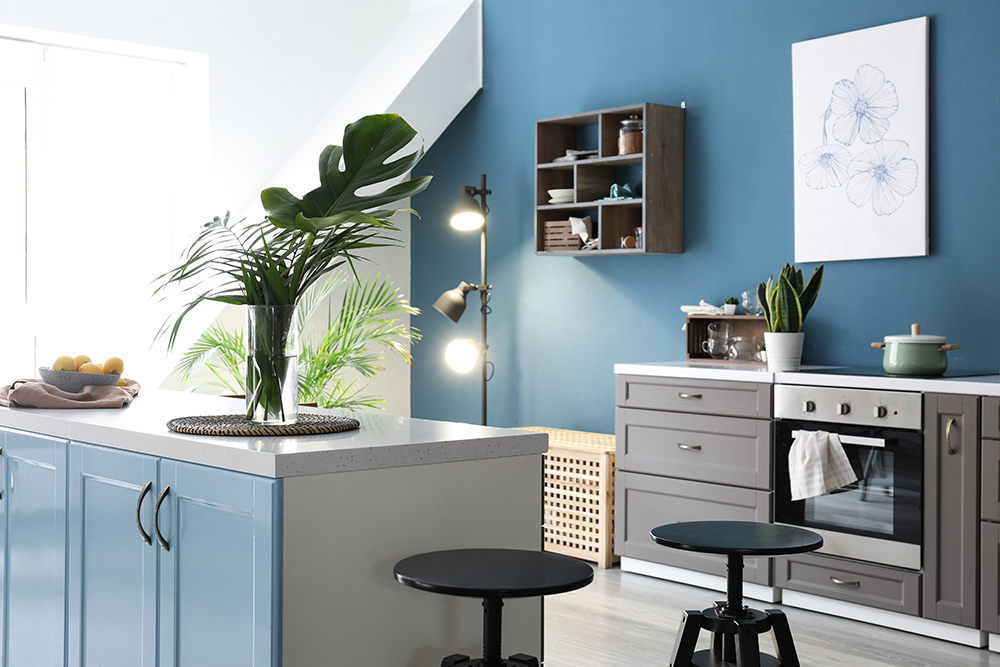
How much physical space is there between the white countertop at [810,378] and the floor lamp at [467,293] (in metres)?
1.22

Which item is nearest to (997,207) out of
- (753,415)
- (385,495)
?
(753,415)

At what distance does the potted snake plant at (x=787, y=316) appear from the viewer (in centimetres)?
431

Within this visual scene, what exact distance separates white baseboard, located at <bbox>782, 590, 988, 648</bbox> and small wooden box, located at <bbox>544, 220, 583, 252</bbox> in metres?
2.04

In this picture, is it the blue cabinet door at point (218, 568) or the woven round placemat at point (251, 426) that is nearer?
the blue cabinet door at point (218, 568)

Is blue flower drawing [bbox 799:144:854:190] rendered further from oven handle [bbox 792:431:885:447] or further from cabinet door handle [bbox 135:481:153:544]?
cabinet door handle [bbox 135:481:153:544]

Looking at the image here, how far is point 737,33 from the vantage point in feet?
16.3

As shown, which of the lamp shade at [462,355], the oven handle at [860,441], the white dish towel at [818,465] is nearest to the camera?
the oven handle at [860,441]

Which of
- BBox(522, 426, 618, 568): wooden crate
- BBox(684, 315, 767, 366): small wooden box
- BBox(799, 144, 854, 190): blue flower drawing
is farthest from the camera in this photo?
BBox(522, 426, 618, 568): wooden crate

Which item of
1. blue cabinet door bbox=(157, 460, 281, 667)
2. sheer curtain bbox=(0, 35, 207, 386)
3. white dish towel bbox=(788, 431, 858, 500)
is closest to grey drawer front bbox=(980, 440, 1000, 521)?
white dish towel bbox=(788, 431, 858, 500)

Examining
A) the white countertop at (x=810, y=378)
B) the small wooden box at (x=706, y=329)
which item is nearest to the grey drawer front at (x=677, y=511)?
the white countertop at (x=810, y=378)

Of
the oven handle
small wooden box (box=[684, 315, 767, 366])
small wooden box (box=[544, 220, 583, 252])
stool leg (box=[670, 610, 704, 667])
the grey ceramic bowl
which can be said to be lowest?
stool leg (box=[670, 610, 704, 667])

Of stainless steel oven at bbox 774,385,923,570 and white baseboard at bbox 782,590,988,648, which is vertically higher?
stainless steel oven at bbox 774,385,923,570

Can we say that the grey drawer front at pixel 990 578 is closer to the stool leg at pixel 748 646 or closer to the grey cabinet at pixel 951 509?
the grey cabinet at pixel 951 509

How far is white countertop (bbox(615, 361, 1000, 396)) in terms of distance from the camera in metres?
3.68
